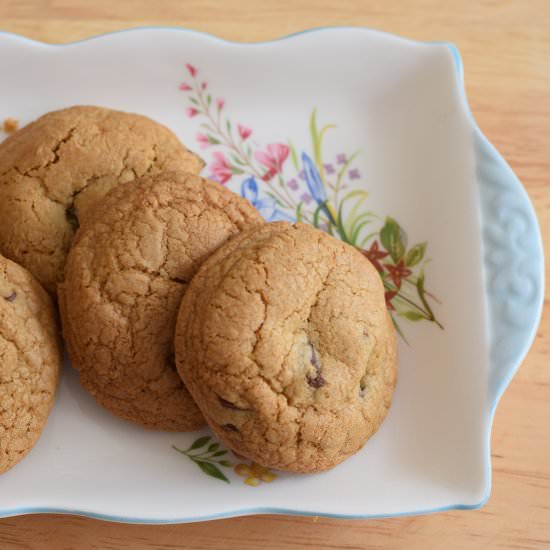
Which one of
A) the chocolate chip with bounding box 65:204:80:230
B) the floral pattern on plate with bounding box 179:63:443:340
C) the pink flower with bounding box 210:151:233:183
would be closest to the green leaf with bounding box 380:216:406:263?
the floral pattern on plate with bounding box 179:63:443:340

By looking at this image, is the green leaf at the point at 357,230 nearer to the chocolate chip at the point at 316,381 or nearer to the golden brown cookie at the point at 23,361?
the chocolate chip at the point at 316,381

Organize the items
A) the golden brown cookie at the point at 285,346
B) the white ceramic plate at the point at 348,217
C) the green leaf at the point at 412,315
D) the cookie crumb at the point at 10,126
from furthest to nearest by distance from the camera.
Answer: the cookie crumb at the point at 10,126 < the green leaf at the point at 412,315 < the white ceramic plate at the point at 348,217 < the golden brown cookie at the point at 285,346

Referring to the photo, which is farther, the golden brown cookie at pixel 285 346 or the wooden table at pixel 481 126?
the wooden table at pixel 481 126

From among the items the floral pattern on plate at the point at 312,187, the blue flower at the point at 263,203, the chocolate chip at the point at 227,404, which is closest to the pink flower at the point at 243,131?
the floral pattern on plate at the point at 312,187

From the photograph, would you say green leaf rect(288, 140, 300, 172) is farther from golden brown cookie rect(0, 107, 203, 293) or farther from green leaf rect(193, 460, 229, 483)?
green leaf rect(193, 460, 229, 483)

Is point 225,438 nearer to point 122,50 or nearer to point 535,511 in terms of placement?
point 535,511
